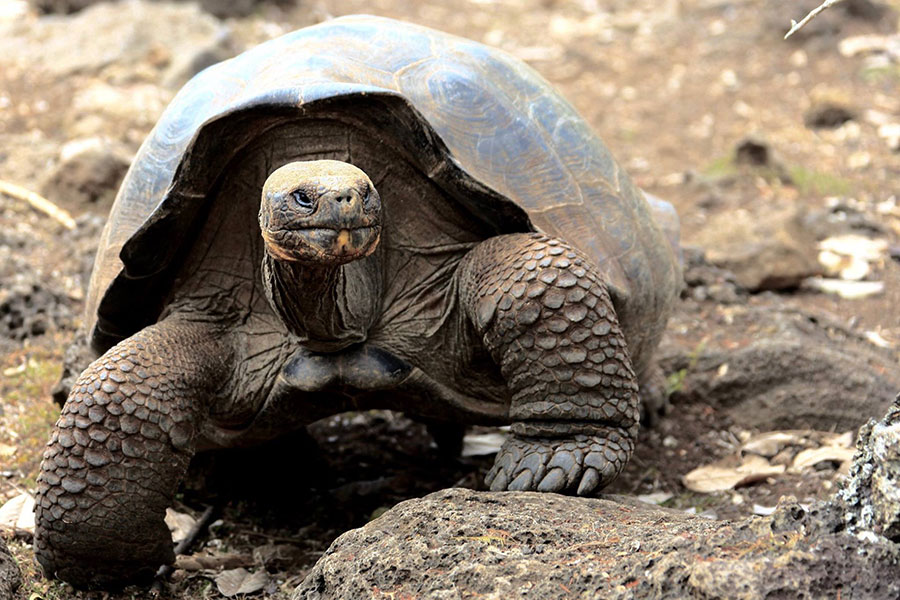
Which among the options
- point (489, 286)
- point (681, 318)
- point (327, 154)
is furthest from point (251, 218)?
point (681, 318)

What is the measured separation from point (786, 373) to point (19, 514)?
2.79m

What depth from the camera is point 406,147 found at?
118 inches

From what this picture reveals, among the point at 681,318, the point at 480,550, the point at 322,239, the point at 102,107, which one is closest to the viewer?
the point at 480,550

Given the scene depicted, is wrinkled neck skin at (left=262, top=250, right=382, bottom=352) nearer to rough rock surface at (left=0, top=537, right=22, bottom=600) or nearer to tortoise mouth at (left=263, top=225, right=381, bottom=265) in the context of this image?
tortoise mouth at (left=263, top=225, right=381, bottom=265)

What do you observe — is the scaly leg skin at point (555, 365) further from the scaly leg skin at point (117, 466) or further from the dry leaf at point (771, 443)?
the dry leaf at point (771, 443)

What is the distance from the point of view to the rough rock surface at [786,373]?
4070 mm

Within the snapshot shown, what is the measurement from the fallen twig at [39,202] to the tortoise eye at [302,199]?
12.1ft

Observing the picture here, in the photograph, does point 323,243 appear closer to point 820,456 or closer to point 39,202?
point 820,456

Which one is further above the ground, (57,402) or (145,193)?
(145,193)

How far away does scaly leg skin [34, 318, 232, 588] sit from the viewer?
280 centimetres

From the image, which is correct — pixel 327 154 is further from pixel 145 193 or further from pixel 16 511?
pixel 16 511

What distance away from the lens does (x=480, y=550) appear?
214 cm

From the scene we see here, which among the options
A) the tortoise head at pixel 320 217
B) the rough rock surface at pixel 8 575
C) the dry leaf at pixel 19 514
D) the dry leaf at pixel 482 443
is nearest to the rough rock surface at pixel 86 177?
the dry leaf at pixel 482 443

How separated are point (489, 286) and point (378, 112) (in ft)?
1.83
